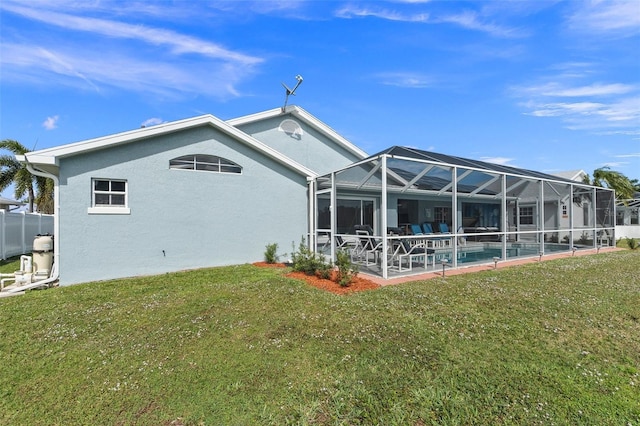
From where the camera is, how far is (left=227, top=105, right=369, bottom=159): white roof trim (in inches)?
597

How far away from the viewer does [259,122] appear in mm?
15789

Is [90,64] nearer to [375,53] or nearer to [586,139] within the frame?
[375,53]

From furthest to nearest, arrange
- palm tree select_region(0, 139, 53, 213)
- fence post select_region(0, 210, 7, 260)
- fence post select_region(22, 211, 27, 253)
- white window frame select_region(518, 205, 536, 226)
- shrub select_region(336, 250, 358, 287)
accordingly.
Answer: white window frame select_region(518, 205, 536, 226)
palm tree select_region(0, 139, 53, 213)
fence post select_region(22, 211, 27, 253)
fence post select_region(0, 210, 7, 260)
shrub select_region(336, 250, 358, 287)

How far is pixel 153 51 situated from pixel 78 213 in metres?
6.09

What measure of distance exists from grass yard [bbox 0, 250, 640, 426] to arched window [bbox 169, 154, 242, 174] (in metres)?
4.67

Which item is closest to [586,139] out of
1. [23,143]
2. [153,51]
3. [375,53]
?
[375,53]

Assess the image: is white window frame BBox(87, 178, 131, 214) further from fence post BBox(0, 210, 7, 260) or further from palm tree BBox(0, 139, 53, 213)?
palm tree BBox(0, 139, 53, 213)

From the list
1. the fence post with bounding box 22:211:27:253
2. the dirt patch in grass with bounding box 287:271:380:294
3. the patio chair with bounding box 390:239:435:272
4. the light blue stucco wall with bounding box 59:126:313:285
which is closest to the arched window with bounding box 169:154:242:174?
the light blue stucco wall with bounding box 59:126:313:285

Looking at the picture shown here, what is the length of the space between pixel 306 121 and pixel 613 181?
2265 cm

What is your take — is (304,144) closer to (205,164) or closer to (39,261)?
(205,164)

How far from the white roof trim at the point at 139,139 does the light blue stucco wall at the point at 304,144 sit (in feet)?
15.1

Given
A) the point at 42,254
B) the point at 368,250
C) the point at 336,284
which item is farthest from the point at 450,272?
the point at 42,254

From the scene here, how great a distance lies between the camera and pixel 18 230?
15.1m

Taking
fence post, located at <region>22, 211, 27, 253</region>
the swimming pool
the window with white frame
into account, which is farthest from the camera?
the window with white frame
